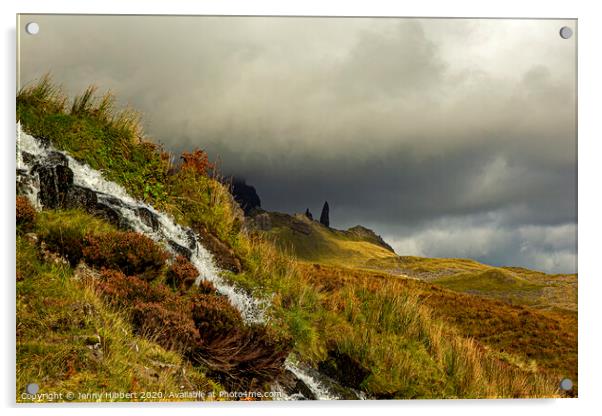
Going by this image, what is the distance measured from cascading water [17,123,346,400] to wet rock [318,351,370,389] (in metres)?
0.18

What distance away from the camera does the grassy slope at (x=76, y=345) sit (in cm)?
665

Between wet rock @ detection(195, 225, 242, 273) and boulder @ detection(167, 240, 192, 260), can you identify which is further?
wet rock @ detection(195, 225, 242, 273)

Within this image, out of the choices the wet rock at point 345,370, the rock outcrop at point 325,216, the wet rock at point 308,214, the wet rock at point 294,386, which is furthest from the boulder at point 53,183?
the wet rock at point 345,370

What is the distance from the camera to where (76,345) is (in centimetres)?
663

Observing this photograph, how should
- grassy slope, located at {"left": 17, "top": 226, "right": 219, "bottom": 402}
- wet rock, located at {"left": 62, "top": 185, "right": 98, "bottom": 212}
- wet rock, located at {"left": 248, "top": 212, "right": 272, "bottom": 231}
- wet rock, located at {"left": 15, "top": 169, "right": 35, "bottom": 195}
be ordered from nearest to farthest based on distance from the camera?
grassy slope, located at {"left": 17, "top": 226, "right": 219, "bottom": 402} < wet rock, located at {"left": 15, "top": 169, "right": 35, "bottom": 195} < wet rock, located at {"left": 62, "top": 185, "right": 98, "bottom": 212} < wet rock, located at {"left": 248, "top": 212, "right": 272, "bottom": 231}

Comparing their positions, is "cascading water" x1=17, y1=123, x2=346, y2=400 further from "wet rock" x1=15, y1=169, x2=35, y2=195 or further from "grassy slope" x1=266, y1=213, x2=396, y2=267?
"grassy slope" x1=266, y1=213, x2=396, y2=267

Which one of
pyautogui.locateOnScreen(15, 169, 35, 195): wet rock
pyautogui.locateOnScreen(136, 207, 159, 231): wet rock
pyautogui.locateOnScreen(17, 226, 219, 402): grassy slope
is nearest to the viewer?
pyautogui.locateOnScreen(17, 226, 219, 402): grassy slope

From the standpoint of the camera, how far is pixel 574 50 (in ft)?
25.7

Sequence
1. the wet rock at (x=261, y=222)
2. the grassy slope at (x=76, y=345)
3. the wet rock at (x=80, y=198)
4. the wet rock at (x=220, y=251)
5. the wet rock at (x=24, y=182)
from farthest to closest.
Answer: the wet rock at (x=220, y=251) → the wet rock at (x=261, y=222) → the wet rock at (x=80, y=198) → the wet rock at (x=24, y=182) → the grassy slope at (x=76, y=345)

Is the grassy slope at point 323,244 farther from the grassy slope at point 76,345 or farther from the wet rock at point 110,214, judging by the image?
the grassy slope at point 76,345

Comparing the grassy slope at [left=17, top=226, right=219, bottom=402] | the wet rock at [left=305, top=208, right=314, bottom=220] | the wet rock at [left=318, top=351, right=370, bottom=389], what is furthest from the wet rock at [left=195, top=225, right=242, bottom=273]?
the wet rock at [left=318, top=351, right=370, bottom=389]

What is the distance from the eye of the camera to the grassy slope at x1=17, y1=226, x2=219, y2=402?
6652 mm

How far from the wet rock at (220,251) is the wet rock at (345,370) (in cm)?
165
